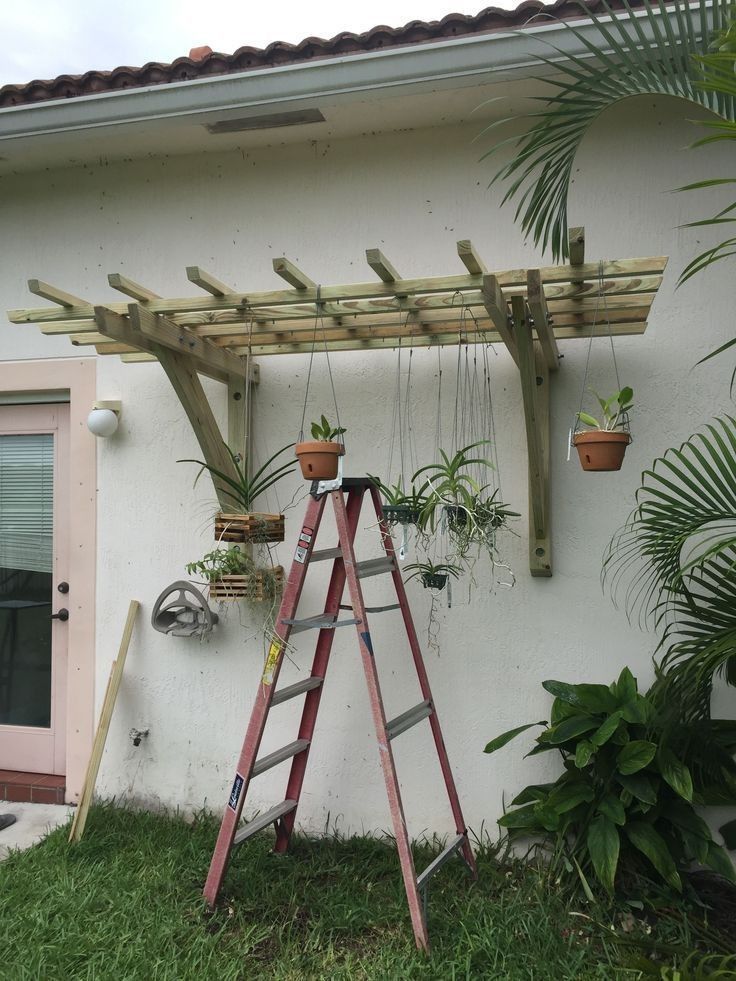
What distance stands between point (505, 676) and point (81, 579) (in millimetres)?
2154

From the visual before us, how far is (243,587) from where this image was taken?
10.8 feet

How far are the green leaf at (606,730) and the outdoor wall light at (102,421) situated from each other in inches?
102

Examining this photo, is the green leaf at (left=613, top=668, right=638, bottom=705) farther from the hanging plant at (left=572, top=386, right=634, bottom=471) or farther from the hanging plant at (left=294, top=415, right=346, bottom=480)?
the hanging plant at (left=294, top=415, right=346, bottom=480)

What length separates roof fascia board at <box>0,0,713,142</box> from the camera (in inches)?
117

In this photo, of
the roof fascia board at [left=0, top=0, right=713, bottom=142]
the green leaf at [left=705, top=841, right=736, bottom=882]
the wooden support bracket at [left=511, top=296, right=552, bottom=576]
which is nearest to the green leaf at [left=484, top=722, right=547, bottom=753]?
the wooden support bracket at [left=511, top=296, right=552, bottom=576]

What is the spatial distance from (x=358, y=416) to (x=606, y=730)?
1702 millimetres

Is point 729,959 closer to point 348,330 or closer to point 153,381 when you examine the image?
point 348,330

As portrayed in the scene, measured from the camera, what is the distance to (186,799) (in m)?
3.74

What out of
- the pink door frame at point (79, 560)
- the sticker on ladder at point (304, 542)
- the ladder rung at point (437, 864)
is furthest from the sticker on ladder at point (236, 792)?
the pink door frame at point (79, 560)

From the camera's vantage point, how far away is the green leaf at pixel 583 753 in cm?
279

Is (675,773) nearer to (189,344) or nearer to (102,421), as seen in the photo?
(189,344)

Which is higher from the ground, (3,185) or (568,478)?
(3,185)

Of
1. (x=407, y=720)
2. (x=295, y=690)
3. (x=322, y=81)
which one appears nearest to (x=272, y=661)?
(x=295, y=690)

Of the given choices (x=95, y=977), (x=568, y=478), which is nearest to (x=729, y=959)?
(x=568, y=478)
